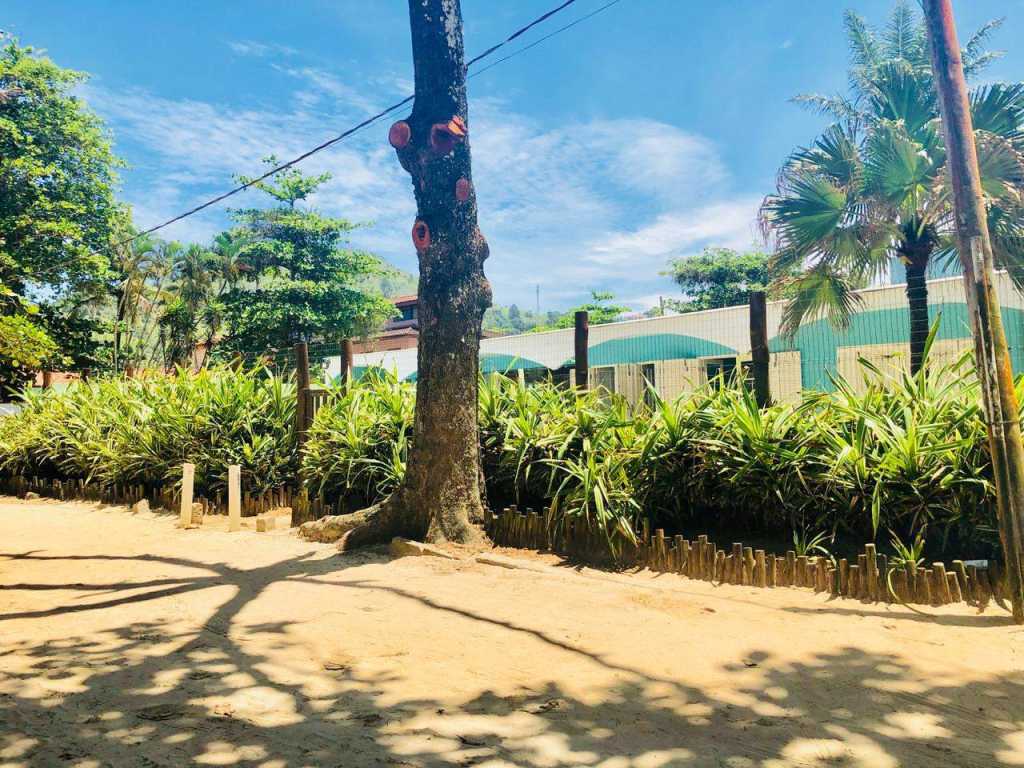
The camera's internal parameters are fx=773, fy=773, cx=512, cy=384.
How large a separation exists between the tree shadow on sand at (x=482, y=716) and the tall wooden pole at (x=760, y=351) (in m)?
2.73

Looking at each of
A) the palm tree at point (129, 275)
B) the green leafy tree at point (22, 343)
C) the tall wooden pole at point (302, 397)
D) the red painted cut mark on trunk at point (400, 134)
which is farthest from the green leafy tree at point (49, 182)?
the red painted cut mark on trunk at point (400, 134)

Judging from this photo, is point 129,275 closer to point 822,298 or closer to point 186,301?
point 186,301

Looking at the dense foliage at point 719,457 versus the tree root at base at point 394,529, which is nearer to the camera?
the dense foliage at point 719,457

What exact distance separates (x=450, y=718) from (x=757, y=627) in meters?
1.89

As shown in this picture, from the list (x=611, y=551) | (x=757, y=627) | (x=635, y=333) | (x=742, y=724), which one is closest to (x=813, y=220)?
(x=635, y=333)

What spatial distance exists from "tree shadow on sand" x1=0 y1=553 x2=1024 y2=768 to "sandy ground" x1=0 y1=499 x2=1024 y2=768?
11mm

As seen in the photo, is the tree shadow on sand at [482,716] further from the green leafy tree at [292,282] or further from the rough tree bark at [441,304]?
the green leafy tree at [292,282]

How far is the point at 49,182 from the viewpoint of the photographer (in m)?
22.1

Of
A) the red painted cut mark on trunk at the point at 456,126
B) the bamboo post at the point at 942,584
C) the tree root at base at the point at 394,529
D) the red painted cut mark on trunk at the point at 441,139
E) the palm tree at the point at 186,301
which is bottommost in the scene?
the bamboo post at the point at 942,584

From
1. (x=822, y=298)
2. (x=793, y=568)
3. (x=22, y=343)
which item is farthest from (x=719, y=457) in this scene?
(x=22, y=343)

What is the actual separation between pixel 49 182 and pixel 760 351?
22.7m

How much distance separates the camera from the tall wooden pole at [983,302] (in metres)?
3.95

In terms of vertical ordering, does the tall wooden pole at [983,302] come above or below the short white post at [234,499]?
above

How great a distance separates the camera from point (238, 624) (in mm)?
4227
